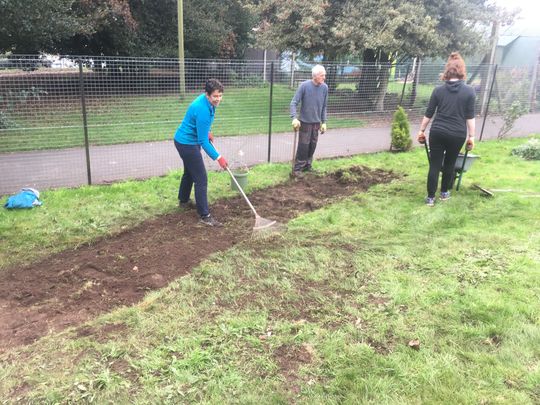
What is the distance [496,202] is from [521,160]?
11.6 ft

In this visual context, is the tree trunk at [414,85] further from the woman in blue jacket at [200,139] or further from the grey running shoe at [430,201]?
the woman in blue jacket at [200,139]

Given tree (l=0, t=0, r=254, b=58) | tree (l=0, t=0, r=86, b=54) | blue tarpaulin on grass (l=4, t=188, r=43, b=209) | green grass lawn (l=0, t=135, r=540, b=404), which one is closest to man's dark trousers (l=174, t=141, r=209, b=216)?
green grass lawn (l=0, t=135, r=540, b=404)

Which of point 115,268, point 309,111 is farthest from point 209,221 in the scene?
point 309,111

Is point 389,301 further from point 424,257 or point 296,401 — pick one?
point 296,401

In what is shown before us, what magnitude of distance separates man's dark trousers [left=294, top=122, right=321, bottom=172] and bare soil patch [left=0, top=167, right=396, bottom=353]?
1.37m

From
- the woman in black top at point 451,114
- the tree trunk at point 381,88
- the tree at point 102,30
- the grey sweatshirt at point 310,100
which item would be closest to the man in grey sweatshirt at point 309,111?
the grey sweatshirt at point 310,100

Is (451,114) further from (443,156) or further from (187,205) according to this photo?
(187,205)

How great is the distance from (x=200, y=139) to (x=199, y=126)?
0.15 metres

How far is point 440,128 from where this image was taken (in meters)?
5.62

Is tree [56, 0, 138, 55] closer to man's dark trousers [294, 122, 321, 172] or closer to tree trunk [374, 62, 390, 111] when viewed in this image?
tree trunk [374, 62, 390, 111]

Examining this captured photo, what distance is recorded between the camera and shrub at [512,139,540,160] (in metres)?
9.10

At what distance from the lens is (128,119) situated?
1016cm

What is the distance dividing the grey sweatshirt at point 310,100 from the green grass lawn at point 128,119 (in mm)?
2353

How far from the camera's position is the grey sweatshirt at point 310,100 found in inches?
278
